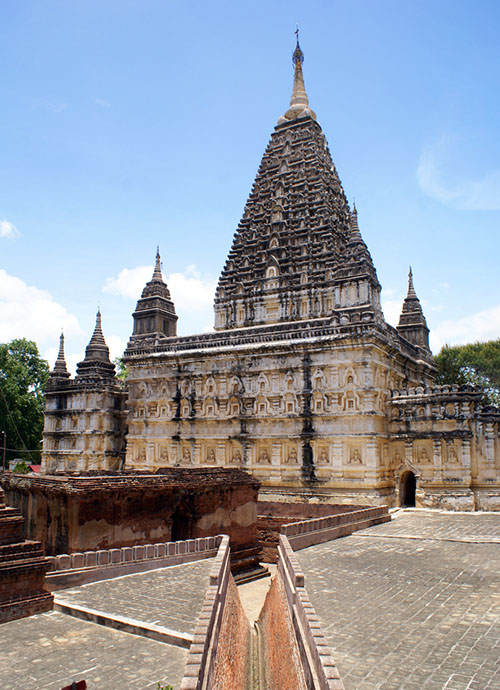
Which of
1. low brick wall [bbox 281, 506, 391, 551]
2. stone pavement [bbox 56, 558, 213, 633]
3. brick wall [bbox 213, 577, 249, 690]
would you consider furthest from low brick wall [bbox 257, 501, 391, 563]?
brick wall [bbox 213, 577, 249, 690]

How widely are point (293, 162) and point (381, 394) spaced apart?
62.3 ft

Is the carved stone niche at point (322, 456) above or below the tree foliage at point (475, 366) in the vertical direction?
below

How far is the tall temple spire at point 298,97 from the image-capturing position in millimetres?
43938

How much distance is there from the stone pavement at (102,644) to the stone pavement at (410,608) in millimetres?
2796

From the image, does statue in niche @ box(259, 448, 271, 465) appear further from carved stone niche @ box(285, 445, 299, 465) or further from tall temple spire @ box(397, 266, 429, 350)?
tall temple spire @ box(397, 266, 429, 350)

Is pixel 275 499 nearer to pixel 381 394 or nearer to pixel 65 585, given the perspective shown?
pixel 381 394

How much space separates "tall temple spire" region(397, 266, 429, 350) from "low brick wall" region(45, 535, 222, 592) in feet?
105

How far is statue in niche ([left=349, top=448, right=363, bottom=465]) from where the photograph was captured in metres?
32.0

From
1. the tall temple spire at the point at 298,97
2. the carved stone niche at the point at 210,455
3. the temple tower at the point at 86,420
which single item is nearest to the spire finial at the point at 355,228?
the tall temple spire at the point at 298,97

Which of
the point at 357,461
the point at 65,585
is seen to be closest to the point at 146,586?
the point at 65,585

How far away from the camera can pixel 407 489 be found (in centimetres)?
3416

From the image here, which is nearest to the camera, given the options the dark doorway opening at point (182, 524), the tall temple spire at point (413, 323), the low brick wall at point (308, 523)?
the dark doorway opening at point (182, 524)

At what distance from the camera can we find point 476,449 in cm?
3186

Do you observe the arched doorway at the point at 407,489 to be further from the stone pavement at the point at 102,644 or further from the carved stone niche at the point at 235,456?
the stone pavement at the point at 102,644
